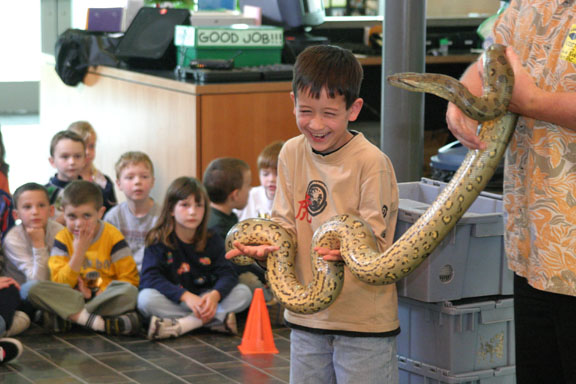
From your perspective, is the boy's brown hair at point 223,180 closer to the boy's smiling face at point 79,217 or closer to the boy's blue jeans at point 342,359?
the boy's smiling face at point 79,217

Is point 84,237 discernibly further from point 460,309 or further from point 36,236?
point 460,309

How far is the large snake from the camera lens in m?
2.26

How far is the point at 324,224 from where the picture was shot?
253 centimetres

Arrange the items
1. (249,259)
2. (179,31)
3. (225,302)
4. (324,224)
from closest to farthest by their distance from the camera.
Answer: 1. (324,224)
2. (249,259)
3. (225,302)
4. (179,31)

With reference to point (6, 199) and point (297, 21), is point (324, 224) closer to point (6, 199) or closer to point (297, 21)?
point (6, 199)

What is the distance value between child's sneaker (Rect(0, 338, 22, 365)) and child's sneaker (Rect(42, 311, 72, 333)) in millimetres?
544

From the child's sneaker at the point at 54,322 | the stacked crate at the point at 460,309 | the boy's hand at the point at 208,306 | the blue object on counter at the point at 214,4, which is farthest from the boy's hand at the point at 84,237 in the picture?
the blue object on counter at the point at 214,4

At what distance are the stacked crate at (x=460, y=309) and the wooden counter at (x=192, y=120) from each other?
292 centimetres

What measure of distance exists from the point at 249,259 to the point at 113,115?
4694mm

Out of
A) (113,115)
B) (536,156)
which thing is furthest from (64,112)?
(536,156)

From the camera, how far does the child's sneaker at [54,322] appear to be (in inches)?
181

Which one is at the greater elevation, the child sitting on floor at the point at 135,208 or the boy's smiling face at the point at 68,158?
the boy's smiling face at the point at 68,158

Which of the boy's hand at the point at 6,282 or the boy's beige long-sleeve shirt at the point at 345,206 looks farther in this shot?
the boy's hand at the point at 6,282

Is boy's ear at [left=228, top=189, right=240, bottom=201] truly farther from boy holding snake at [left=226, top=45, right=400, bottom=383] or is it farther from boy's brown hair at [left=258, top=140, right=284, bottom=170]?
boy holding snake at [left=226, top=45, right=400, bottom=383]
